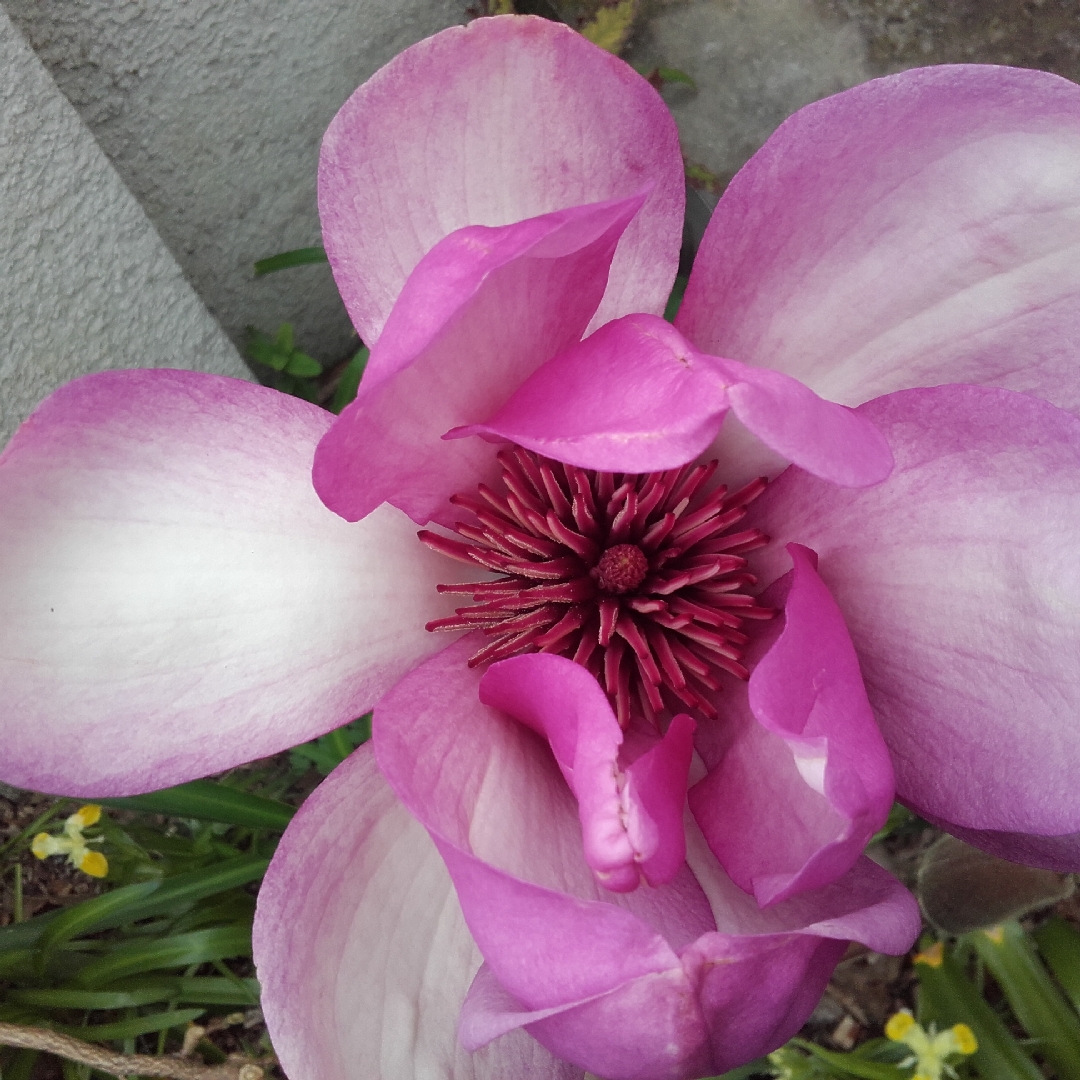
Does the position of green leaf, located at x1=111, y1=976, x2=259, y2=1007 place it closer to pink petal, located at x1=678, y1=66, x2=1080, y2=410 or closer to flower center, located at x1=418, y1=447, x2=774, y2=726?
flower center, located at x1=418, y1=447, x2=774, y2=726

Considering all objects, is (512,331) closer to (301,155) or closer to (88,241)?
(88,241)

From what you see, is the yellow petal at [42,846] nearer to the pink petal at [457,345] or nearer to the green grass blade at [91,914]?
the green grass blade at [91,914]

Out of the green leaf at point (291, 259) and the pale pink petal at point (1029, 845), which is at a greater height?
the green leaf at point (291, 259)

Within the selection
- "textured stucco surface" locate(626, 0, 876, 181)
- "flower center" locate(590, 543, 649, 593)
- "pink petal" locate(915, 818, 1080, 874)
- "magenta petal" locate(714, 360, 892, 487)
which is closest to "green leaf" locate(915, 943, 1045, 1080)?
"pink petal" locate(915, 818, 1080, 874)

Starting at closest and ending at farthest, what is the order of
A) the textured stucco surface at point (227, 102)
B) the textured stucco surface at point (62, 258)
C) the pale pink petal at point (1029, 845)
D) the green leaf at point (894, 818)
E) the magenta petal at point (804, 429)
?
the magenta petal at point (804, 429), the pale pink petal at point (1029, 845), the textured stucco surface at point (62, 258), the textured stucco surface at point (227, 102), the green leaf at point (894, 818)

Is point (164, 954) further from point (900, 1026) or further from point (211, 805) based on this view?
point (900, 1026)

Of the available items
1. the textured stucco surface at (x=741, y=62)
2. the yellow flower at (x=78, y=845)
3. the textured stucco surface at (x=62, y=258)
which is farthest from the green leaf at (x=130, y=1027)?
A: the textured stucco surface at (x=741, y=62)

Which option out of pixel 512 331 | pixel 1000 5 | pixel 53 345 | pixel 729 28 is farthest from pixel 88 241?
pixel 1000 5
